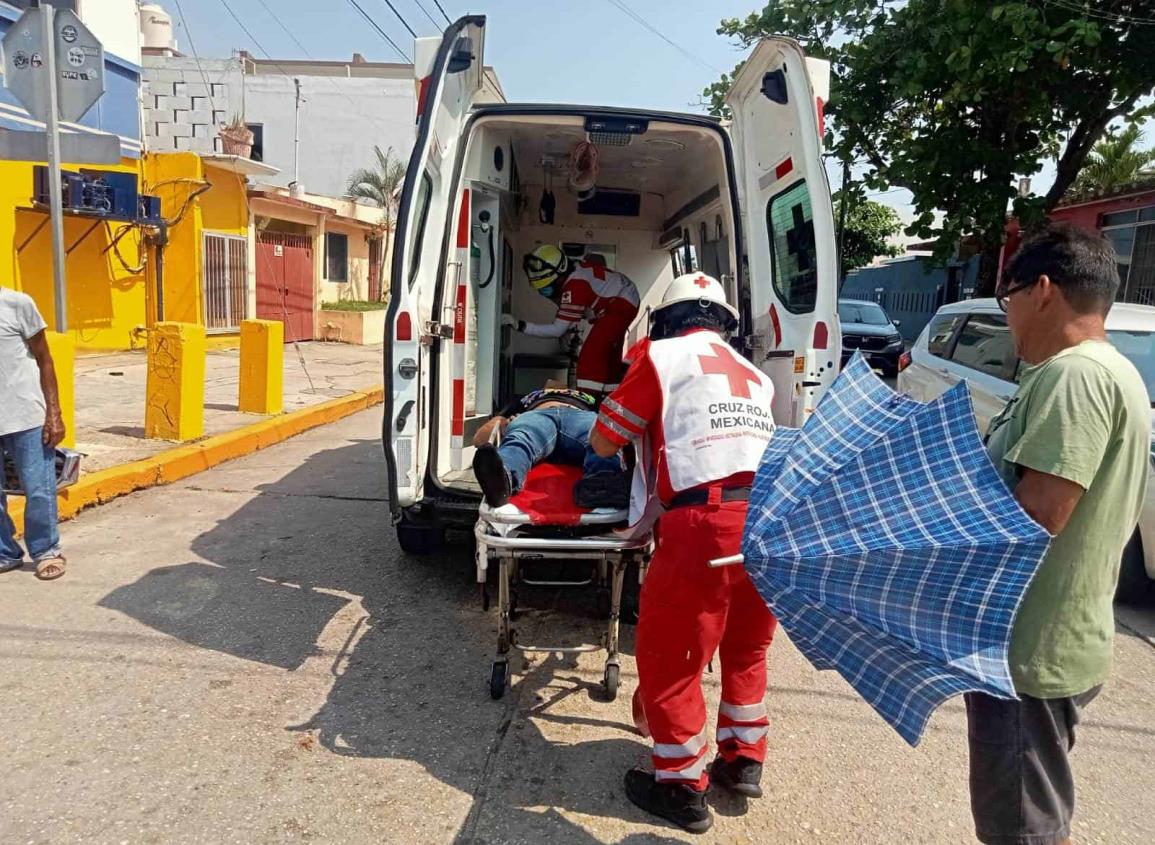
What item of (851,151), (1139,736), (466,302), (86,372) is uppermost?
(851,151)

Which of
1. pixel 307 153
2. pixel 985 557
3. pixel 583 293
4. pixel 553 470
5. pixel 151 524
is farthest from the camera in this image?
pixel 307 153

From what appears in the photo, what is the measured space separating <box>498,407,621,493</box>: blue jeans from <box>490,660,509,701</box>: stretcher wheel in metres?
0.74

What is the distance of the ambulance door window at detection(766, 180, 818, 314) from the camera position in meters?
4.04

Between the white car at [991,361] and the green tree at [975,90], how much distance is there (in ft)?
9.18

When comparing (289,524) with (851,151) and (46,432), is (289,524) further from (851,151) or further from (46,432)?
(851,151)

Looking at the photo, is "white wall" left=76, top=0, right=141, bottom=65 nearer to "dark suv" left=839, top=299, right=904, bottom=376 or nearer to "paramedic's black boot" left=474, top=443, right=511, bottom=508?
"paramedic's black boot" left=474, top=443, right=511, bottom=508

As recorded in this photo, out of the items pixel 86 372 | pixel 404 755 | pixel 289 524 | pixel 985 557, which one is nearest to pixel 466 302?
pixel 289 524

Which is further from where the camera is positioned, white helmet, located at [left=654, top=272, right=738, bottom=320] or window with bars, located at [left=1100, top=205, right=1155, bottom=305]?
window with bars, located at [left=1100, top=205, right=1155, bottom=305]

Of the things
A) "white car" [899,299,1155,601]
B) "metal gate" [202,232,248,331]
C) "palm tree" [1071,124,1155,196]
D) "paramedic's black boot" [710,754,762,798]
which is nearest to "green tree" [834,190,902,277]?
"palm tree" [1071,124,1155,196]

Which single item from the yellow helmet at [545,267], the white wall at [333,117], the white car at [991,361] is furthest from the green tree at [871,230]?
the yellow helmet at [545,267]

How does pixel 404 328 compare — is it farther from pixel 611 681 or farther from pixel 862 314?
pixel 862 314

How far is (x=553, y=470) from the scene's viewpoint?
405cm

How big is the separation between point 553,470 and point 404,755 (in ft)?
4.87

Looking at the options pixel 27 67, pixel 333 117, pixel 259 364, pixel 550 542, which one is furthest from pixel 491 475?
pixel 333 117
